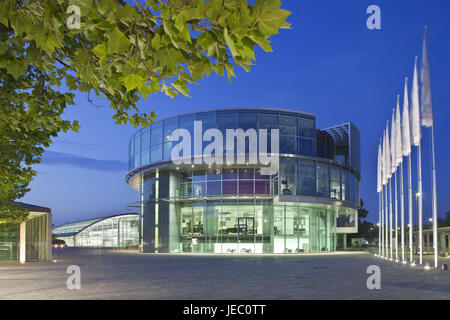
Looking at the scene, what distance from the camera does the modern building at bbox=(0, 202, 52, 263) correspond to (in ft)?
94.5

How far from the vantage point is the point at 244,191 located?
140ft

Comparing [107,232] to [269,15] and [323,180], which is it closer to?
[323,180]

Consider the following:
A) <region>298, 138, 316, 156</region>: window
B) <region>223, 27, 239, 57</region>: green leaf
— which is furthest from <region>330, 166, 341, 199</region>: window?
<region>223, 27, 239, 57</region>: green leaf

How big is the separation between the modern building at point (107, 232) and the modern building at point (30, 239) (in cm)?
5136

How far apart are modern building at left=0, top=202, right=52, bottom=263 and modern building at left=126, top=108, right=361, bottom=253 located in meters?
16.0

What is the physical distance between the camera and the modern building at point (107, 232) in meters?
85.8

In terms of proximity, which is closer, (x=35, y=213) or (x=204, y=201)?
(x=35, y=213)

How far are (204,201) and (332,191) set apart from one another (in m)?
14.3

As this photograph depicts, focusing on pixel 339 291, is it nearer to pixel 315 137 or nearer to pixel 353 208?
pixel 315 137

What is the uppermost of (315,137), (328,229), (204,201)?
(315,137)

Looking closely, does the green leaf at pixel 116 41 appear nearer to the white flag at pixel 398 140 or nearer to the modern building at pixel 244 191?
the white flag at pixel 398 140
